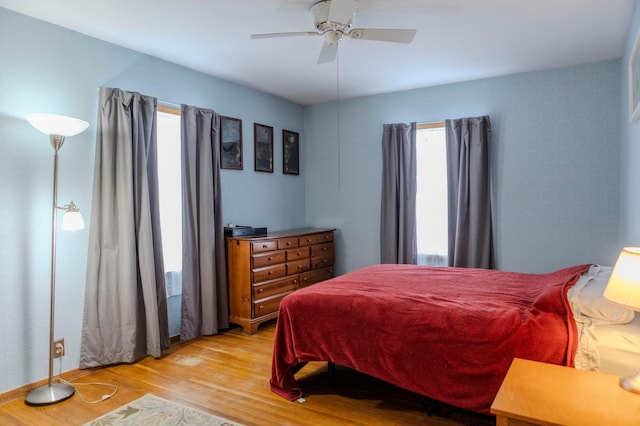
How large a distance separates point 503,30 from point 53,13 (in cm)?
323

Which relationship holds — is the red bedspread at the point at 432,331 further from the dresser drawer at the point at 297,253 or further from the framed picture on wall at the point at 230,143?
the framed picture on wall at the point at 230,143

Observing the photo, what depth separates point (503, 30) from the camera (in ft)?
10.2

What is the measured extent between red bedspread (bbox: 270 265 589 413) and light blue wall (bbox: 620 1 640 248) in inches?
27.6

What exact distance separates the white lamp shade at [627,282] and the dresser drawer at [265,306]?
3.06 m

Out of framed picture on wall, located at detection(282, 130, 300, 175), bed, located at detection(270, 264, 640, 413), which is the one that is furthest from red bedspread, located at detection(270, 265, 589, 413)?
framed picture on wall, located at detection(282, 130, 300, 175)

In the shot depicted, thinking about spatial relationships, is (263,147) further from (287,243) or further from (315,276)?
(315,276)

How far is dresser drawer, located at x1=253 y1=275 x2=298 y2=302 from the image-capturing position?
4.00 m

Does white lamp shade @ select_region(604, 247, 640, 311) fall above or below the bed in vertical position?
above

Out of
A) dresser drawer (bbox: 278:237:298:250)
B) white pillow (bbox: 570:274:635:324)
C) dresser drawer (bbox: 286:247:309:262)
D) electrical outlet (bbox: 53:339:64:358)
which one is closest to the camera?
white pillow (bbox: 570:274:635:324)

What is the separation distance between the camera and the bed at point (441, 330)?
6.44 feet

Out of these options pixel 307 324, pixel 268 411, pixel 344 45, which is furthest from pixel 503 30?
pixel 268 411

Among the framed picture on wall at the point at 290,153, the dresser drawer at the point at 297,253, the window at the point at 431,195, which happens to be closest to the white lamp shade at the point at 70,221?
the dresser drawer at the point at 297,253

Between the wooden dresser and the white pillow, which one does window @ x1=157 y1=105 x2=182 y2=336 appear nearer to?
the wooden dresser

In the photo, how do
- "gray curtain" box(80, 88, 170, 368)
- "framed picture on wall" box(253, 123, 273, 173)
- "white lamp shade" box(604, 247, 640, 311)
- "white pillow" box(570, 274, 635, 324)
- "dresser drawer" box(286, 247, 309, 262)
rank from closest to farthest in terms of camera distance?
"white lamp shade" box(604, 247, 640, 311), "white pillow" box(570, 274, 635, 324), "gray curtain" box(80, 88, 170, 368), "dresser drawer" box(286, 247, 309, 262), "framed picture on wall" box(253, 123, 273, 173)
